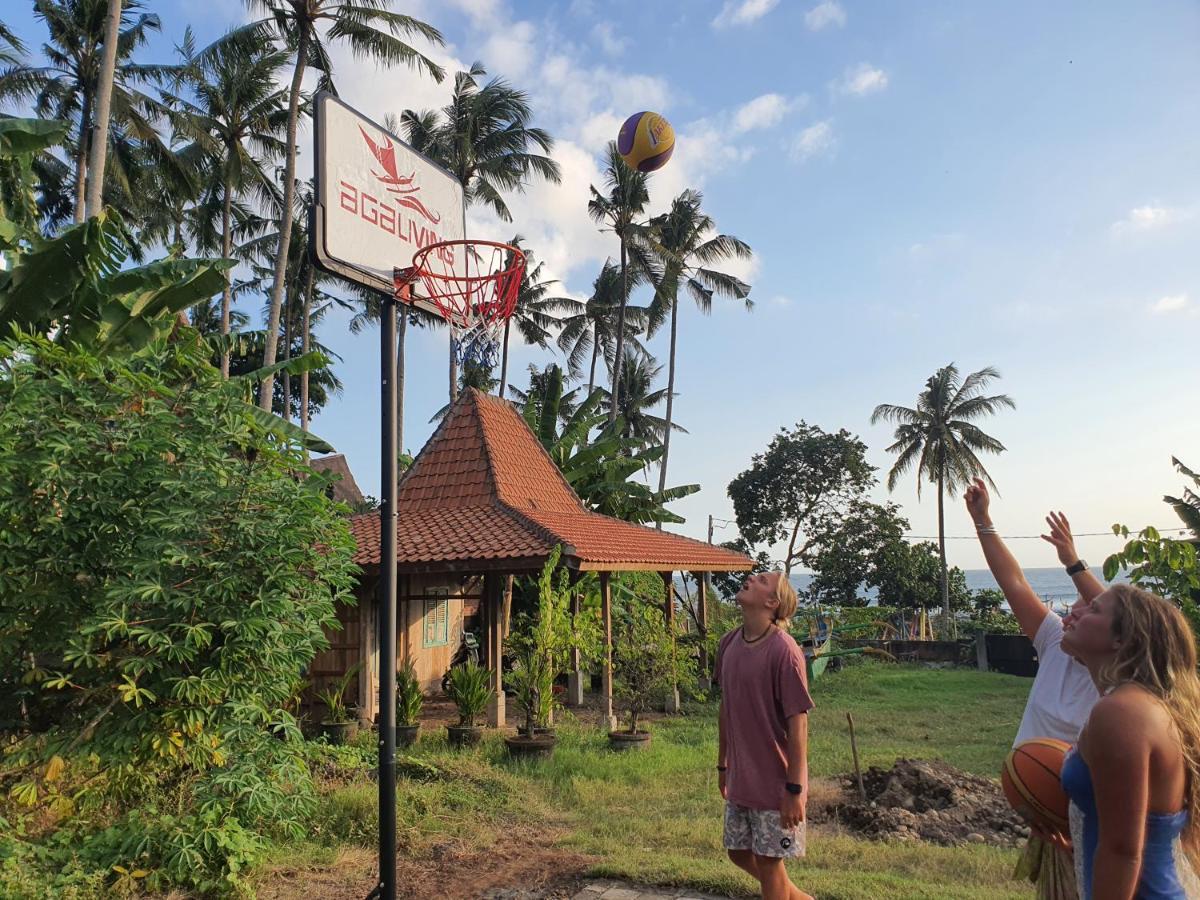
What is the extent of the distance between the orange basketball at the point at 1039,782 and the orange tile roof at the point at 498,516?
25.4 ft

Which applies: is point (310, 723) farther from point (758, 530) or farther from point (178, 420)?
point (758, 530)

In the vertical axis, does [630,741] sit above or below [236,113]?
below

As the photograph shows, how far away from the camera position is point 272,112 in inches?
933

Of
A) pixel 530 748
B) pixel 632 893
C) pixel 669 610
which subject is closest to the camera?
pixel 632 893

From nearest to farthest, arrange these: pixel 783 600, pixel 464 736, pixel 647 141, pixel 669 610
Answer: pixel 783 600 → pixel 647 141 → pixel 464 736 → pixel 669 610

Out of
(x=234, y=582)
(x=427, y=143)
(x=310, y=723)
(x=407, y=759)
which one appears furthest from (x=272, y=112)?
(x=234, y=582)

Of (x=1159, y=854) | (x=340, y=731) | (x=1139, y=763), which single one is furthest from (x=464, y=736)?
(x=1139, y=763)

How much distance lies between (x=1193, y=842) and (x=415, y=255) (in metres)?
4.88

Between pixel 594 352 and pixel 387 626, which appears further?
pixel 594 352

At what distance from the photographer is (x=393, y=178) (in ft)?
18.3

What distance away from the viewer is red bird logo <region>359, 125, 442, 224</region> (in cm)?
544

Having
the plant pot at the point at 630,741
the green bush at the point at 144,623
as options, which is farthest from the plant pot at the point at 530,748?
the green bush at the point at 144,623

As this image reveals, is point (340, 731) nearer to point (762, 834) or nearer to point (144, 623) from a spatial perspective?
point (144, 623)

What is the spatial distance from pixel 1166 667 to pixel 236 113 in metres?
25.4
